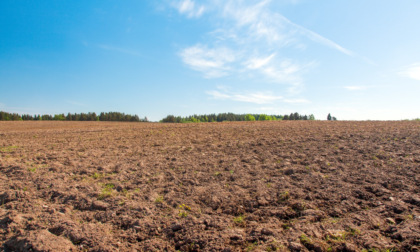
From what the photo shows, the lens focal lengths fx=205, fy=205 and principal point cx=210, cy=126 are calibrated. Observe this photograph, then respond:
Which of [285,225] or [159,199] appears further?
[159,199]

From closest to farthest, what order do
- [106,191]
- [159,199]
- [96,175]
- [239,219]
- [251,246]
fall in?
[251,246] → [239,219] → [159,199] → [106,191] → [96,175]

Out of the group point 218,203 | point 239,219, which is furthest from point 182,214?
point 239,219

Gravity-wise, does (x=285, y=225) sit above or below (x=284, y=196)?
below

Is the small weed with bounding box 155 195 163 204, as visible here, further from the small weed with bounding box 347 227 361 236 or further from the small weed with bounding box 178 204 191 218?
the small weed with bounding box 347 227 361 236

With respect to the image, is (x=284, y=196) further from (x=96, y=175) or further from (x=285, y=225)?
(x=96, y=175)

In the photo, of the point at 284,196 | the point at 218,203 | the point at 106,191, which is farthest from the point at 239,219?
the point at 106,191

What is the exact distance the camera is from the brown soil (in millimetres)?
3658

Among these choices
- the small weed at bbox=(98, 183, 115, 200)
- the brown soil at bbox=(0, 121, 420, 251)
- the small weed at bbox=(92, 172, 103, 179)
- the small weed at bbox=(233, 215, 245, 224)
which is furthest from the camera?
the small weed at bbox=(92, 172, 103, 179)

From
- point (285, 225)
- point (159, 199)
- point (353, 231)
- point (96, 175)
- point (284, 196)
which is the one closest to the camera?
point (353, 231)

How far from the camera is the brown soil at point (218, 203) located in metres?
3.66

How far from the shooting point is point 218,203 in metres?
5.19

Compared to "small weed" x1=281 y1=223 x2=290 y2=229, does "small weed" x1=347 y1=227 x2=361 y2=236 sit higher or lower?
higher

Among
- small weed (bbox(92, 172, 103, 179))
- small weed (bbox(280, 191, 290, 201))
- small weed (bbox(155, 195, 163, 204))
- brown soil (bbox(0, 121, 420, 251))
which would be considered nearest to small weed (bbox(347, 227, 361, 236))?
brown soil (bbox(0, 121, 420, 251))

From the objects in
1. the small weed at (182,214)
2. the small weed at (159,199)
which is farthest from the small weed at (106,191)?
the small weed at (182,214)
